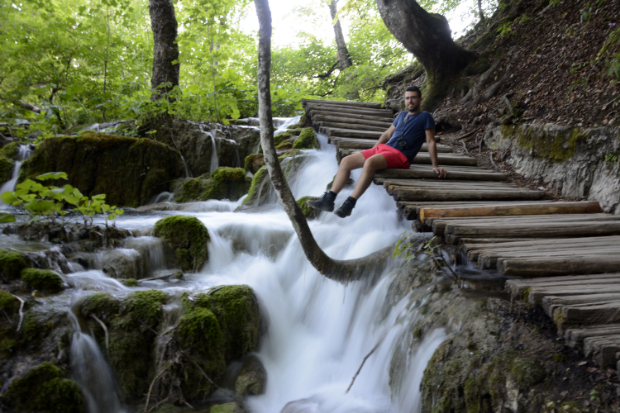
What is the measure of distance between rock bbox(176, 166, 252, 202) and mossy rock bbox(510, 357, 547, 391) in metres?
6.67

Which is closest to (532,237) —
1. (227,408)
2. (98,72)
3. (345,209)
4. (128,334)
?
(345,209)

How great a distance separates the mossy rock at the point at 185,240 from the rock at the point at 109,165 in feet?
10.7

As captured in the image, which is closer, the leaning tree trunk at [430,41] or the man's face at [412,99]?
the man's face at [412,99]

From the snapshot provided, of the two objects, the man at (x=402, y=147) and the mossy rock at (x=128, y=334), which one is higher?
the man at (x=402, y=147)

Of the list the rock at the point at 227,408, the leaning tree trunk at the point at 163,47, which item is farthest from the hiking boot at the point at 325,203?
the leaning tree trunk at the point at 163,47

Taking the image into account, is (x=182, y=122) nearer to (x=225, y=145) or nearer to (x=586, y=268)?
(x=225, y=145)

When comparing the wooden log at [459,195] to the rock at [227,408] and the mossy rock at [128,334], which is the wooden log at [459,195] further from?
the mossy rock at [128,334]

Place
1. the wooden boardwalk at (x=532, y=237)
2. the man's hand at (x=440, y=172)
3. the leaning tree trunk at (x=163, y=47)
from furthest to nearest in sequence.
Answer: the leaning tree trunk at (x=163, y=47)
the man's hand at (x=440, y=172)
the wooden boardwalk at (x=532, y=237)

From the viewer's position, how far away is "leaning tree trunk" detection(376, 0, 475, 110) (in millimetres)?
7895

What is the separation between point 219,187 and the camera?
27.0ft

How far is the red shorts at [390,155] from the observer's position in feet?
16.1

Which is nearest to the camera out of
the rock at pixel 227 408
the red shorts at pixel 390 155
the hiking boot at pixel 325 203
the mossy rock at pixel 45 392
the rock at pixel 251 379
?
the mossy rock at pixel 45 392

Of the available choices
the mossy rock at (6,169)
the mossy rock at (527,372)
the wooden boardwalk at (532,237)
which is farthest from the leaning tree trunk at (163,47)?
the mossy rock at (527,372)

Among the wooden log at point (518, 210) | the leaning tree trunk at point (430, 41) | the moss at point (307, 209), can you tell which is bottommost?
the moss at point (307, 209)
